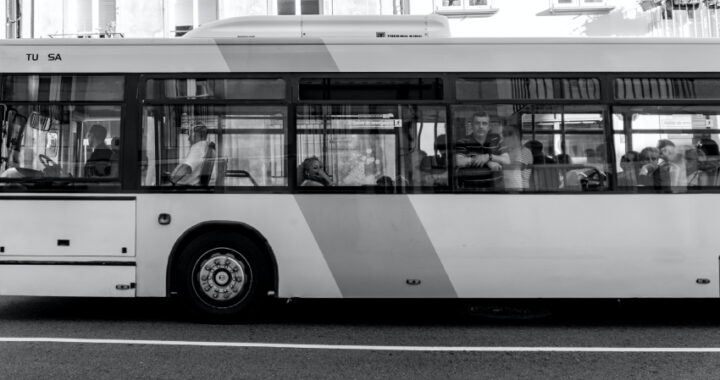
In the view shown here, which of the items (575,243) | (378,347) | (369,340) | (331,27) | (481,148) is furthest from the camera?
(331,27)

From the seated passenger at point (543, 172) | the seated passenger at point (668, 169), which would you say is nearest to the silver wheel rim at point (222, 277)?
the seated passenger at point (543, 172)

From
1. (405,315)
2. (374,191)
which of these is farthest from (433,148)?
(405,315)

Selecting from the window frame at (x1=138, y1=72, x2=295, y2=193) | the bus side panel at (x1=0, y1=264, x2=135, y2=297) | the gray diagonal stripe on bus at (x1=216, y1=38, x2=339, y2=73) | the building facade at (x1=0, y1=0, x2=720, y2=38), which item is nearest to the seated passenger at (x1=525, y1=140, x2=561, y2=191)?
the gray diagonal stripe on bus at (x1=216, y1=38, x2=339, y2=73)

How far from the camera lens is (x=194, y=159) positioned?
6957 millimetres

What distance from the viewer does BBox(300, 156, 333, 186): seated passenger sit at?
272 inches

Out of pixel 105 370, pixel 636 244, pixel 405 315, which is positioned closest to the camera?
pixel 105 370

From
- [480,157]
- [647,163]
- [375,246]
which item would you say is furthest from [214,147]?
[647,163]

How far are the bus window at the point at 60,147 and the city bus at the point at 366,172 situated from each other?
2cm

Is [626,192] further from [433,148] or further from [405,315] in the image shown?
[405,315]

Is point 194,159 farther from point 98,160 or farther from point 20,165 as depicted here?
point 20,165

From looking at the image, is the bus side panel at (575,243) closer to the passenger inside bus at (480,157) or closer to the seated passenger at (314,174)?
the passenger inside bus at (480,157)

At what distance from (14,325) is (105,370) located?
2.35 metres

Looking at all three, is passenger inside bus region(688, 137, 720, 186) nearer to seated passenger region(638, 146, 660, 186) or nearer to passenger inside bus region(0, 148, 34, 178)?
seated passenger region(638, 146, 660, 186)

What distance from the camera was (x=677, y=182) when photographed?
6891 mm
